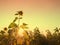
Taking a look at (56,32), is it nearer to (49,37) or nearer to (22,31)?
(49,37)

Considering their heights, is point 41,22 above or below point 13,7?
below

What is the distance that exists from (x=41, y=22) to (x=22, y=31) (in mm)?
230

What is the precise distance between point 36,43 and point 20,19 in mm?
297

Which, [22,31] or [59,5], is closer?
[22,31]

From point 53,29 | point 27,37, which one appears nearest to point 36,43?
point 27,37

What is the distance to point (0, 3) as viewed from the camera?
5.73ft

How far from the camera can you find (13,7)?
5.75ft

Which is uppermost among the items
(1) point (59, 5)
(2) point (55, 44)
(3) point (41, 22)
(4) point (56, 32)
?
(1) point (59, 5)

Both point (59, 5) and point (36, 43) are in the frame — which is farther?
point (59, 5)

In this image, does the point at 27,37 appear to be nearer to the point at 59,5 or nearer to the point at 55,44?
the point at 55,44

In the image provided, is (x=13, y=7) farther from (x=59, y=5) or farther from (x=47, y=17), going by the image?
(x=59, y=5)

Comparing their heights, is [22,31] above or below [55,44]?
above

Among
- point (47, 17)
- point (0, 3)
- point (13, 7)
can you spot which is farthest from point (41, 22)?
point (0, 3)

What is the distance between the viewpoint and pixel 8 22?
1.70 metres
